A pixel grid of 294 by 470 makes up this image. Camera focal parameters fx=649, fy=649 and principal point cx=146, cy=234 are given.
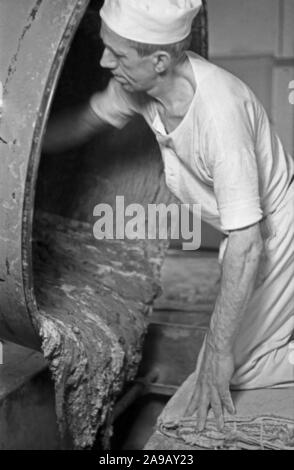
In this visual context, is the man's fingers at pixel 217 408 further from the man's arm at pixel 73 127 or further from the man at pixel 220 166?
the man's arm at pixel 73 127

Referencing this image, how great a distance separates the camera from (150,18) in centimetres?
159

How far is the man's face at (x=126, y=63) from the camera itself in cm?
167

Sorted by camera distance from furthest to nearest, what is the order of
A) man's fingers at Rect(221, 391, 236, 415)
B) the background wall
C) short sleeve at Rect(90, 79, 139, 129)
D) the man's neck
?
the background wall → short sleeve at Rect(90, 79, 139, 129) → man's fingers at Rect(221, 391, 236, 415) → the man's neck

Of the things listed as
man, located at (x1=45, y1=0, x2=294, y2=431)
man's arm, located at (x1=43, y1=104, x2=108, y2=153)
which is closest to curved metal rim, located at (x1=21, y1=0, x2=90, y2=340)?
man, located at (x1=45, y1=0, x2=294, y2=431)

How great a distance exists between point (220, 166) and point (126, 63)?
14.6 inches

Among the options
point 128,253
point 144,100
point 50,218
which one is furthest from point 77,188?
Answer: point 144,100

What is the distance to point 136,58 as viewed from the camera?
66.5 inches

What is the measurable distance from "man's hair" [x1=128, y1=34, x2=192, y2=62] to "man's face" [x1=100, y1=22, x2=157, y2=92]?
0.01 m

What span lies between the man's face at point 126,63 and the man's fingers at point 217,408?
2.98 ft

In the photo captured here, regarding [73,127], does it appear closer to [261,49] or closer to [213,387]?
[213,387]

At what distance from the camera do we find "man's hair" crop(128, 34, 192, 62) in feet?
5.43

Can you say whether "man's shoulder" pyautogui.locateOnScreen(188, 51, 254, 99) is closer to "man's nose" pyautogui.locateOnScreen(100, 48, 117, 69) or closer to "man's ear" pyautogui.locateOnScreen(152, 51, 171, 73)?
"man's ear" pyautogui.locateOnScreen(152, 51, 171, 73)

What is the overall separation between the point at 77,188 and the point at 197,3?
1.22 meters

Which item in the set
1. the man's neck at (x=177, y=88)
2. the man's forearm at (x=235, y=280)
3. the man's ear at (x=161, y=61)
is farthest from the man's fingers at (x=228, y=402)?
the man's ear at (x=161, y=61)
